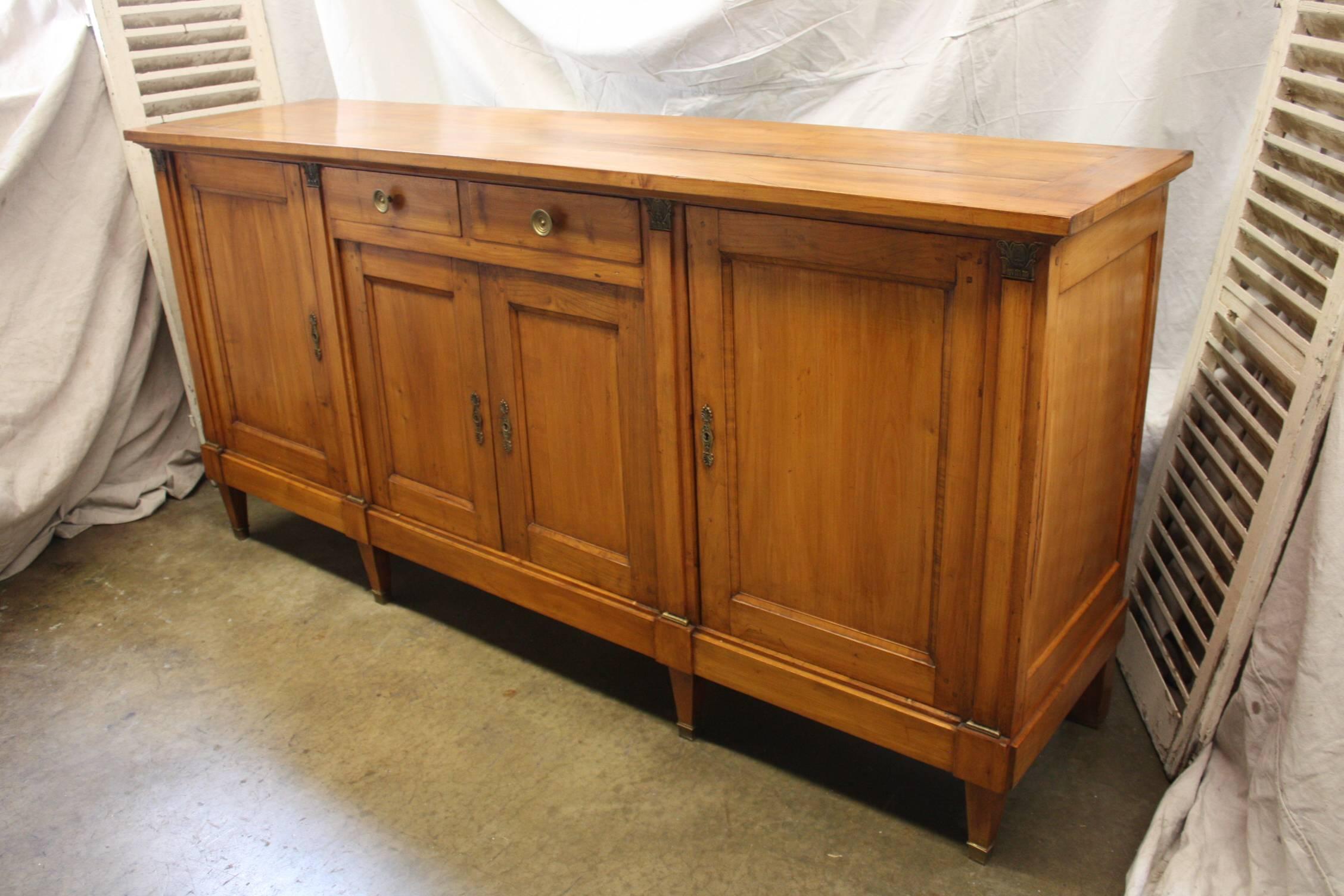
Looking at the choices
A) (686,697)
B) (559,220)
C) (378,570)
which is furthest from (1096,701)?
(378,570)

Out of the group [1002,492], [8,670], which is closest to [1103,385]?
[1002,492]

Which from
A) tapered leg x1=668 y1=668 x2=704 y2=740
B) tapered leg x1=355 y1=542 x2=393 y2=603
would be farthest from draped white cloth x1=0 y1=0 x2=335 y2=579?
tapered leg x1=668 y1=668 x2=704 y2=740

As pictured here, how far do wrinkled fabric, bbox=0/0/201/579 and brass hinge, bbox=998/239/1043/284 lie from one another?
98.7 inches

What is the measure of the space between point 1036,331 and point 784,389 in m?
0.42

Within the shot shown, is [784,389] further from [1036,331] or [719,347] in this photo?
[1036,331]

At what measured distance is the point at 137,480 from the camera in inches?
131

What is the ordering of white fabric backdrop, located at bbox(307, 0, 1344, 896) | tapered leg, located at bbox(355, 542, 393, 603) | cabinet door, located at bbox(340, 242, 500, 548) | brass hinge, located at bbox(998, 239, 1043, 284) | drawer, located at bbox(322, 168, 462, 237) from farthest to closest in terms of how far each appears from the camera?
tapered leg, located at bbox(355, 542, 393, 603)
cabinet door, located at bbox(340, 242, 500, 548)
drawer, located at bbox(322, 168, 462, 237)
white fabric backdrop, located at bbox(307, 0, 1344, 896)
brass hinge, located at bbox(998, 239, 1043, 284)

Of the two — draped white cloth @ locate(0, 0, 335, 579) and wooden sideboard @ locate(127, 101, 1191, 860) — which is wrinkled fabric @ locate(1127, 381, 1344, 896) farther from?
draped white cloth @ locate(0, 0, 335, 579)

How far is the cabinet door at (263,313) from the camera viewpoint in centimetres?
256

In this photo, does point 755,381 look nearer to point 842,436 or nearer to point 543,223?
point 842,436

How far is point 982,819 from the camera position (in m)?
1.91

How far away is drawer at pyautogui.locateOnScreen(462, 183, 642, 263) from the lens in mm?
1944

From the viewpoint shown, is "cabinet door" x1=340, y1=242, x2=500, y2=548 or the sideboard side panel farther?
"cabinet door" x1=340, y1=242, x2=500, y2=548

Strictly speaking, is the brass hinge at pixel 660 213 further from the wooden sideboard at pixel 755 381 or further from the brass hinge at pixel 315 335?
the brass hinge at pixel 315 335
